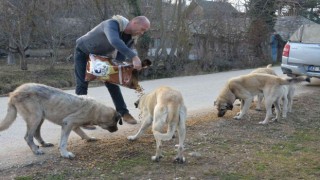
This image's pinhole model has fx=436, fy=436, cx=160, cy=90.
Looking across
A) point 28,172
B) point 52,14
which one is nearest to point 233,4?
point 52,14

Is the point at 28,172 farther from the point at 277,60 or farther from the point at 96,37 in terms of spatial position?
the point at 277,60

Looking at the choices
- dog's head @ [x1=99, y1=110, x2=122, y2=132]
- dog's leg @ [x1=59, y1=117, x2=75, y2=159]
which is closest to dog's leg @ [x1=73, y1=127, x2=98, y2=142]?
dog's head @ [x1=99, y1=110, x2=122, y2=132]

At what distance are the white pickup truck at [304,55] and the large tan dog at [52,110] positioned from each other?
943cm

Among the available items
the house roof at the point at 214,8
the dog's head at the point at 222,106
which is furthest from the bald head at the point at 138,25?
the house roof at the point at 214,8

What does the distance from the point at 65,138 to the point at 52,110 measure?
0.43 m

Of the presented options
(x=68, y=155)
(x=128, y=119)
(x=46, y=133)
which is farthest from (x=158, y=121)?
(x=46, y=133)

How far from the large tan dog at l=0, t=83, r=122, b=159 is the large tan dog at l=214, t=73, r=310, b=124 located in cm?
340

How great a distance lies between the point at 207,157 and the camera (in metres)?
6.23

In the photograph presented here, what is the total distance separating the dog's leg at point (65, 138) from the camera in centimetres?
593

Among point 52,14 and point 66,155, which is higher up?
point 52,14

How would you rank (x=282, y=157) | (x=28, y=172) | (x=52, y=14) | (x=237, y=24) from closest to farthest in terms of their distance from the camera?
(x=28, y=172) < (x=282, y=157) < (x=52, y=14) < (x=237, y=24)

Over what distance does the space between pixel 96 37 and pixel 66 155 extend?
2.03 m

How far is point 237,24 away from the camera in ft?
92.6

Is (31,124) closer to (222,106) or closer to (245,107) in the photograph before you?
(222,106)
